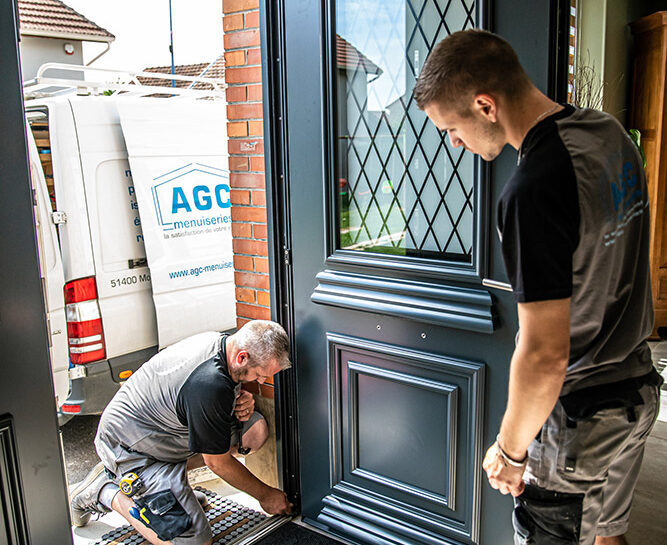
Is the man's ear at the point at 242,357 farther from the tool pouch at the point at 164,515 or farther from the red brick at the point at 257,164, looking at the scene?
the red brick at the point at 257,164

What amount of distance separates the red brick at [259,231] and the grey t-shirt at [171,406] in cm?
53

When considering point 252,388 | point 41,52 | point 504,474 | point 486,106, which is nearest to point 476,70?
point 486,106

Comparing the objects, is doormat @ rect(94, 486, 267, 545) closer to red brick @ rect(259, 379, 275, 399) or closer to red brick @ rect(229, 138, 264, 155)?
red brick @ rect(259, 379, 275, 399)

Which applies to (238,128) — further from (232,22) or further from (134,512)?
(134,512)

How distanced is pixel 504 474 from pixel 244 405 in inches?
67.8

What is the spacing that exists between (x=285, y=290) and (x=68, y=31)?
16.3 meters

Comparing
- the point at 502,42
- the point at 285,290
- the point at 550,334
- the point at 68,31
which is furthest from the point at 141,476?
the point at 68,31

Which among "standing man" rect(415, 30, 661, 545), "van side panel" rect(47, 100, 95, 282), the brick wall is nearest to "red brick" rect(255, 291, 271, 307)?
the brick wall

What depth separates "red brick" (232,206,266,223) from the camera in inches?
120

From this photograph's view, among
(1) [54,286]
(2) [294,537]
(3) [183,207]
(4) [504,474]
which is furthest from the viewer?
(3) [183,207]

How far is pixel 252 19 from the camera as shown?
2928mm

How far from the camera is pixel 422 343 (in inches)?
97.0

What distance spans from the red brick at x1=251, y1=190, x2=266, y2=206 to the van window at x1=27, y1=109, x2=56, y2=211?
168cm

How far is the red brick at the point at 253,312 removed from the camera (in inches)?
125
